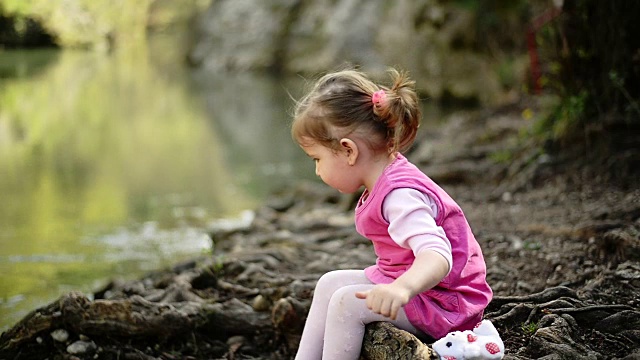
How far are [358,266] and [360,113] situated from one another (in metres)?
2.03

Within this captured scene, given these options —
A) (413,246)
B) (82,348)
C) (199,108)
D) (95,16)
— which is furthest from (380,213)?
(95,16)

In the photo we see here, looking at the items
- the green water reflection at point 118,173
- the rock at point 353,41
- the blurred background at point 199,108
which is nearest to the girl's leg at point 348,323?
the green water reflection at point 118,173

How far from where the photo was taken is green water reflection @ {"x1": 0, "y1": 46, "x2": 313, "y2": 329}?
6270 mm

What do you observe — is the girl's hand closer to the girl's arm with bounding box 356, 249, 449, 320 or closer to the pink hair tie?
the girl's arm with bounding box 356, 249, 449, 320

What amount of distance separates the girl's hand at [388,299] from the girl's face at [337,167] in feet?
1.58

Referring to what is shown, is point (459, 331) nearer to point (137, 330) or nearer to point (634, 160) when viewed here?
point (137, 330)

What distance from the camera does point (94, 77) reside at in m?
22.7

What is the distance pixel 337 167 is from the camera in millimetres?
2619

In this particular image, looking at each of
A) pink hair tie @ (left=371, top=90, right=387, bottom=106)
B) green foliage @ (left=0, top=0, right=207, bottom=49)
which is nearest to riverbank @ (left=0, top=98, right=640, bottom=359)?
pink hair tie @ (left=371, top=90, right=387, bottom=106)

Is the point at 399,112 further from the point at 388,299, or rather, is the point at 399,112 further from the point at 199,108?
the point at 199,108

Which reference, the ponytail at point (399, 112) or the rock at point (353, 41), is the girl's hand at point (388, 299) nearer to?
the ponytail at point (399, 112)

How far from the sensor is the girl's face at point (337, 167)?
103 inches

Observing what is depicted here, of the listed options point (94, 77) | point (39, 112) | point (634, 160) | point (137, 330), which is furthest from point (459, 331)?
point (94, 77)

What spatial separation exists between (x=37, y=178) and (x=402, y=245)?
754cm
